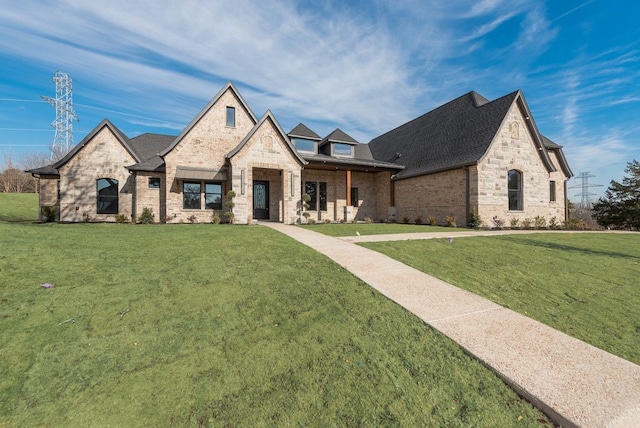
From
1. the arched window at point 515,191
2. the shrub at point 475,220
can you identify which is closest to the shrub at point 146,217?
the shrub at point 475,220

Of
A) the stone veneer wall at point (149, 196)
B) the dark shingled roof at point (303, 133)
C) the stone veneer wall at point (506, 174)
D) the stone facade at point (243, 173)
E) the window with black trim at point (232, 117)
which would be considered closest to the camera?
the stone facade at point (243, 173)

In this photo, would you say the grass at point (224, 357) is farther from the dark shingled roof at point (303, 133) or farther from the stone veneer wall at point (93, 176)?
the dark shingled roof at point (303, 133)

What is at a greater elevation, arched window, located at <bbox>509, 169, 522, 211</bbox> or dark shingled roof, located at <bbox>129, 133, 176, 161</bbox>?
dark shingled roof, located at <bbox>129, 133, 176, 161</bbox>

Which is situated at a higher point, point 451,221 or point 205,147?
point 205,147

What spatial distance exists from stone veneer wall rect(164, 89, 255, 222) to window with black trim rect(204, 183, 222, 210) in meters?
0.35

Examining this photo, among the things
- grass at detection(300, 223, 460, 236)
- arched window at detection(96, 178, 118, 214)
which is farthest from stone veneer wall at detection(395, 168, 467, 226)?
arched window at detection(96, 178, 118, 214)

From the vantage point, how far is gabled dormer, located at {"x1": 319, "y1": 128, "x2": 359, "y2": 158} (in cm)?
2167

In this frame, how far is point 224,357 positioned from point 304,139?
19.3 meters

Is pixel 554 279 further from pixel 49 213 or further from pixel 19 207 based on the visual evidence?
pixel 19 207

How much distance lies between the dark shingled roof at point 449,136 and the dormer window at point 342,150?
392 cm

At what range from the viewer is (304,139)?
2083 cm

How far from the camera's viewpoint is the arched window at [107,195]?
1741 centimetres

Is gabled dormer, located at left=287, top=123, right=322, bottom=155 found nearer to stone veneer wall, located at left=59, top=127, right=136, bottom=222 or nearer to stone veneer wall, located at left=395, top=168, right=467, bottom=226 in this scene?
stone veneer wall, located at left=395, top=168, right=467, bottom=226

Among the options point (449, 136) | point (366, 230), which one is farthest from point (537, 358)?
point (449, 136)
